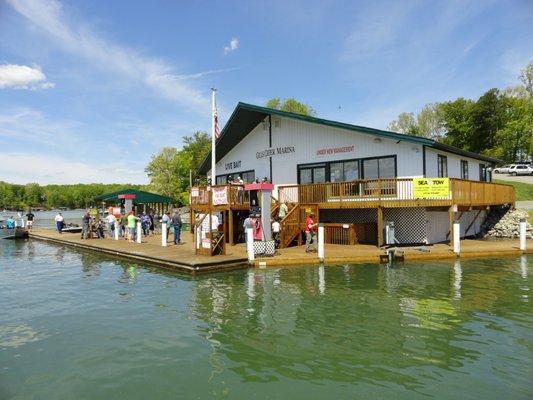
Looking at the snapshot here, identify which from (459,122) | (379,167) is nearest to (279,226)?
(379,167)

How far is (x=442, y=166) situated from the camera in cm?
2319

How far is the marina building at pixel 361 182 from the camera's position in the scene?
2033cm

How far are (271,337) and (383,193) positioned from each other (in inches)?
533

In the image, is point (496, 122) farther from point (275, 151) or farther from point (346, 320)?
point (346, 320)

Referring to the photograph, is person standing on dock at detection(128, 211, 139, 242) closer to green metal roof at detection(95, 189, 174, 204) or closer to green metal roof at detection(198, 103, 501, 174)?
green metal roof at detection(95, 189, 174, 204)

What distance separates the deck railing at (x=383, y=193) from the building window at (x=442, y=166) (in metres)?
1.60

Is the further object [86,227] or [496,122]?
Answer: [496,122]

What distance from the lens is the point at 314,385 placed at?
21.9 feet

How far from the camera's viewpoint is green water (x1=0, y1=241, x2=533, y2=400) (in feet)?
21.9

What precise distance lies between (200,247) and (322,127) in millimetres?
10745

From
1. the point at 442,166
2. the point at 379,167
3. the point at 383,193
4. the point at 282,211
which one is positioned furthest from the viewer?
the point at 442,166

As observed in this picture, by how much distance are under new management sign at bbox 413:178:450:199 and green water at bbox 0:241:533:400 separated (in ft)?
16.3

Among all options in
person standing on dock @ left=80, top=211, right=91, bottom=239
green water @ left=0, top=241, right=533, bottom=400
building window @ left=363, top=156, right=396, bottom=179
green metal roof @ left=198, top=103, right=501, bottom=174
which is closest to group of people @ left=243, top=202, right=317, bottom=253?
building window @ left=363, top=156, right=396, bottom=179

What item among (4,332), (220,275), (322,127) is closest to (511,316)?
(220,275)
